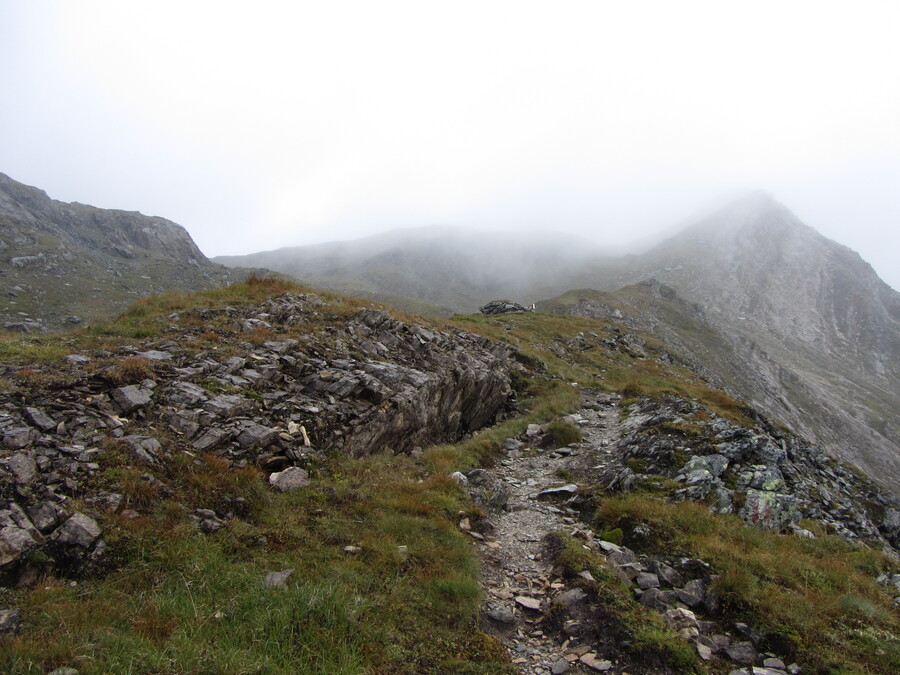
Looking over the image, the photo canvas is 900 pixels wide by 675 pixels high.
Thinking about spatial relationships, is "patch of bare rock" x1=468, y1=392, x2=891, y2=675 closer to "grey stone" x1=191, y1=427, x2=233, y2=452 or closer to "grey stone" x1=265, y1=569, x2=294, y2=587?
"grey stone" x1=265, y1=569, x2=294, y2=587

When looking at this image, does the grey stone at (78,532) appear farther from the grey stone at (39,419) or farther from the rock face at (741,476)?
the rock face at (741,476)

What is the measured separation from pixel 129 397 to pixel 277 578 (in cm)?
589

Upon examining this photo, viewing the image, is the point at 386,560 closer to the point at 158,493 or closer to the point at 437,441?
the point at 158,493

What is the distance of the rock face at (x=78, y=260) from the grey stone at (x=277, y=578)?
60446 millimetres

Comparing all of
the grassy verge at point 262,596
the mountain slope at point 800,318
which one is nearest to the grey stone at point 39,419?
the grassy verge at point 262,596

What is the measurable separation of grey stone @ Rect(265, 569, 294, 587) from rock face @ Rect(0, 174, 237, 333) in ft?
198

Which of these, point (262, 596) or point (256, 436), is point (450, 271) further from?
point (262, 596)

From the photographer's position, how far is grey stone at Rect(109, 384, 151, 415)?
941 centimetres

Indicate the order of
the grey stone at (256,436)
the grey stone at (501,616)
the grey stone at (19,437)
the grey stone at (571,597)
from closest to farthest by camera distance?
the grey stone at (501,616) < the grey stone at (19,437) < the grey stone at (571,597) < the grey stone at (256,436)

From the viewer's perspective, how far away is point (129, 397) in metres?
9.62

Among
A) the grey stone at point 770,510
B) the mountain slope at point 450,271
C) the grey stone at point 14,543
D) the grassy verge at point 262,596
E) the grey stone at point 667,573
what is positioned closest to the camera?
the grassy verge at point 262,596

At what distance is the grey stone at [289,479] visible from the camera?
9.25 meters

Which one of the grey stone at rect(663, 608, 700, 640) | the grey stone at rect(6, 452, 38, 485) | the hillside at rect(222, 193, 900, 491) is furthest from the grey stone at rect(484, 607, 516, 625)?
the hillside at rect(222, 193, 900, 491)

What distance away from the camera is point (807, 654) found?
654 cm
